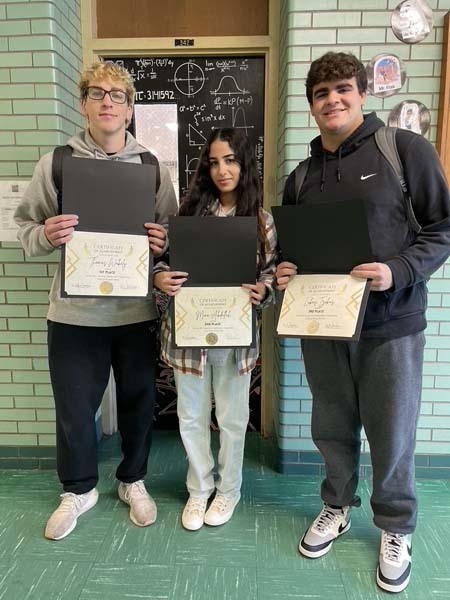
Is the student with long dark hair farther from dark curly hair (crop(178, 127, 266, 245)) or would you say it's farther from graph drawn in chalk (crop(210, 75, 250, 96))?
graph drawn in chalk (crop(210, 75, 250, 96))

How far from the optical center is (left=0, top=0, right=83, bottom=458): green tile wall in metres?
2.17

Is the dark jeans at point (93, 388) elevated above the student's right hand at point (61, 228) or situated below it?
below

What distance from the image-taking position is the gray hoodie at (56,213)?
178cm

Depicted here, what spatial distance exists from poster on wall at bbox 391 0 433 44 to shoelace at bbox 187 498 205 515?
2.22 m

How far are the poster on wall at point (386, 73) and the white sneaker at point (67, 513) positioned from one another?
2.23 m

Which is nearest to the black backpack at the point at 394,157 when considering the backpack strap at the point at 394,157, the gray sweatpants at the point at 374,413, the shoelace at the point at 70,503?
the backpack strap at the point at 394,157

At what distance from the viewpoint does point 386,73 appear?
211 cm

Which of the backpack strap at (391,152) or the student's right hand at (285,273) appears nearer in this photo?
the backpack strap at (391,152)

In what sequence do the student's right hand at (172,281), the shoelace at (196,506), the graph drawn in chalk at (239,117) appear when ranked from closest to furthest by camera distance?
the student's right hand at (172,281), the shoelace at (196,506), the graph drawn in chalk at (239,117)

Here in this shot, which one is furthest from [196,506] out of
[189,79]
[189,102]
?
[189,79]

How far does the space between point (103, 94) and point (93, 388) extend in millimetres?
1159

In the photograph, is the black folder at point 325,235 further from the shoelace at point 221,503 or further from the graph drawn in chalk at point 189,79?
the graph drawn in chalk at point 189,79

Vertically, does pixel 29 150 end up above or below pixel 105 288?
above

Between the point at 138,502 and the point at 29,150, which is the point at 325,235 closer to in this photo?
the point at 138,502
